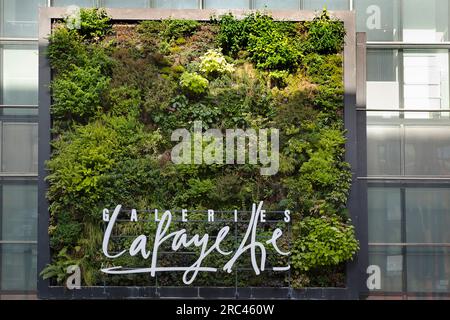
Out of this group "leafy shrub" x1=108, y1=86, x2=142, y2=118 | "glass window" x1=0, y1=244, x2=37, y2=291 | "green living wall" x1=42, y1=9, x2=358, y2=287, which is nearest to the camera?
"green living wall" x1=42, y1=9, x2=358, y2=287

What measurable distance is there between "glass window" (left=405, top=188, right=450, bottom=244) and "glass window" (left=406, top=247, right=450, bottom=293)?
0.93 ft

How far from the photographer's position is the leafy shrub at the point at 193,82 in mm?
15156

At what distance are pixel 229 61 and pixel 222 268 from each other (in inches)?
199

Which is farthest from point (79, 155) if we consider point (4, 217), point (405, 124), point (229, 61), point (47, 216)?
point (405, 124)

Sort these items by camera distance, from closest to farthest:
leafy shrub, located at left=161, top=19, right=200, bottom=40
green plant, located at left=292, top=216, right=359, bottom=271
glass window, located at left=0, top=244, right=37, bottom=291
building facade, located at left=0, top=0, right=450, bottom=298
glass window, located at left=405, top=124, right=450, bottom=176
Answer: green plant, located at left=292, top=216, right=359, bottom=271
leafy shrub, located at left=161, top=19, right=200, bottom=40
glass window, located at left=0, top=244, right=37, bottom=291
building facade, located at left=0, top=0, right=450, bottom=298
glass window, located at left=405, top=124, right=450, bottom=176

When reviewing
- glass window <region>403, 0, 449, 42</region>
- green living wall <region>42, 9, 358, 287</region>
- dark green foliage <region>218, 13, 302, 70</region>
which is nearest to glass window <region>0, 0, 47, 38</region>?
green living wall <region>42, 9, 358, 287</region>

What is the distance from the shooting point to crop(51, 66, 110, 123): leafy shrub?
15.1 meters

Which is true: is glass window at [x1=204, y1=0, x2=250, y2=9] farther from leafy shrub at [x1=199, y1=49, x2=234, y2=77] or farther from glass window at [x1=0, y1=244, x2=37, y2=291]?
glass window at [x1=0, y1=244, x2=37, y2=291]

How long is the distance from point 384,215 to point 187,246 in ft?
17.3

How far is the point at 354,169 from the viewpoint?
15281 millimetres

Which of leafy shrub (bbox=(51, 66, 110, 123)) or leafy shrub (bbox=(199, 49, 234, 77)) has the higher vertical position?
leafy shrub (bbox=(199, 49, 234, 77))

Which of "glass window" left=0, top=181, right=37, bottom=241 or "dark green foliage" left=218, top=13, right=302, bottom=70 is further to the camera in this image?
"glass window" left=0, top=181, right=37, bottom=241

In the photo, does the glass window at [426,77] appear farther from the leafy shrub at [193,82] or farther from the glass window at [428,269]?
the leafy shrub at [193,82]

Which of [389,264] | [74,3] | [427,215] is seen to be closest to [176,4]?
[74,3]
